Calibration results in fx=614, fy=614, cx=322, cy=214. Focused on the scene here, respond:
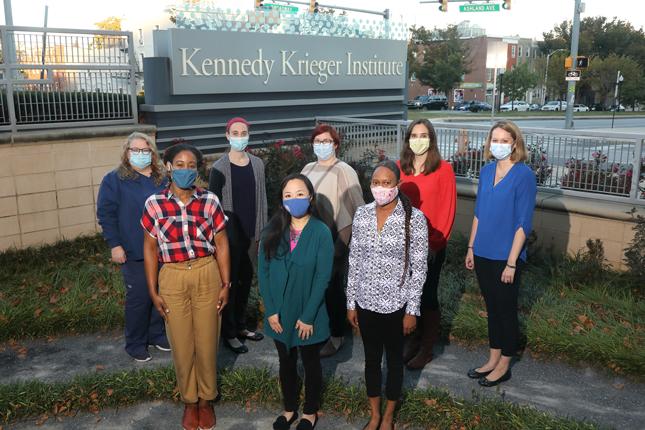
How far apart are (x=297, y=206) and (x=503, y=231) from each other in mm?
1561

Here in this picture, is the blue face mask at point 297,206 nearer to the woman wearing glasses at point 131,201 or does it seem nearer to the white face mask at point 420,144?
the white face mask at point 420,144

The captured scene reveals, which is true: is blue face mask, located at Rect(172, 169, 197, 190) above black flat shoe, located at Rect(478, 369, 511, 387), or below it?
above

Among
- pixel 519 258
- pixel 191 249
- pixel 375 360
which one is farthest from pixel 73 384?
pixel 519 258

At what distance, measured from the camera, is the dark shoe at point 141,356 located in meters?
5.06

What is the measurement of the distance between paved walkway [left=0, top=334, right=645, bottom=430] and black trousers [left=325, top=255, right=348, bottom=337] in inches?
8.8

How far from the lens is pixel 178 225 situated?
379 centimetres

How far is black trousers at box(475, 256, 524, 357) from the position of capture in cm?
441

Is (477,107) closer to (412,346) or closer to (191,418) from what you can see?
(412,346)

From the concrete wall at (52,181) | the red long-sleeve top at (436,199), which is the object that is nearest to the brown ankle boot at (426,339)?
the red long-sleeve top at (436,199)

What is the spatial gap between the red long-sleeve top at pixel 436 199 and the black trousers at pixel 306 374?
131 cm

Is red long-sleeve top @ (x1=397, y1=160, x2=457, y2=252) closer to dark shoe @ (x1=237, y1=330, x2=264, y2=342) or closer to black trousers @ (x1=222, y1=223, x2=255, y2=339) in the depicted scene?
black trousers @ (x1=222, y1=223, x2=255, y2=339)

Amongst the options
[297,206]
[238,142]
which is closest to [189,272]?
[297,206]

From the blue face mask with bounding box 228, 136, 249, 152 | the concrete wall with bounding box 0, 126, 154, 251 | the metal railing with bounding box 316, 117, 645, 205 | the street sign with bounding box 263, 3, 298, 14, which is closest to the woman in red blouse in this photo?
the blue face mask with bounding box 228, 136, 249, 152

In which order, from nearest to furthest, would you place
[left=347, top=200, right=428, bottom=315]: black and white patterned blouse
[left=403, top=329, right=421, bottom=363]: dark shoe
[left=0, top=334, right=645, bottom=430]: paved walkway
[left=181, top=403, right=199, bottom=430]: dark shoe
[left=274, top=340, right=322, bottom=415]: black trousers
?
[left=347, top=200, right=428, bottom=315]: black and white patterned blouse → [left=274, top=340, right=322, bottom=415]: black trousers → [left=181, top=403, right=199, bottom=430]: dark shoe → [left=0, top=334, right=645, bottom=430]: paved walkway → [left=403, top=329, right=421, bottom=363]: dark shoe
